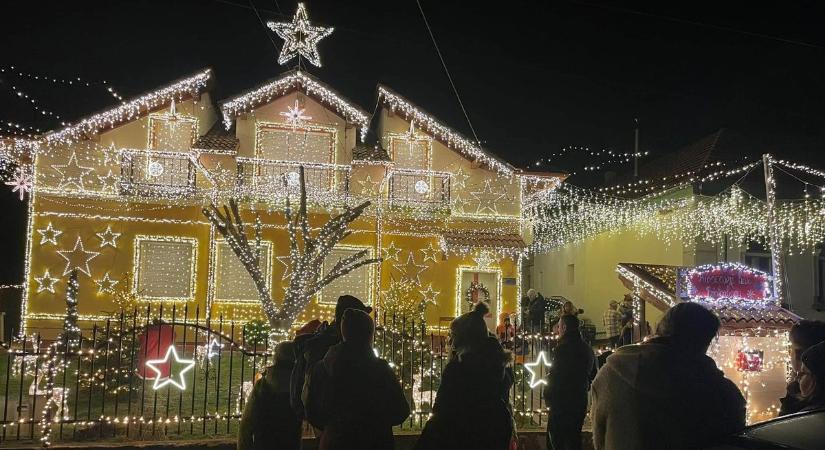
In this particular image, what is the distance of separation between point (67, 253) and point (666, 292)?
14604 mm

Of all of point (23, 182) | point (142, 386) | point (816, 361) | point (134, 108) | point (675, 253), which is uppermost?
point (134, 108)

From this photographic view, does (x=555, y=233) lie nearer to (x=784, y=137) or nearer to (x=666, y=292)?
(x=784, y=137)

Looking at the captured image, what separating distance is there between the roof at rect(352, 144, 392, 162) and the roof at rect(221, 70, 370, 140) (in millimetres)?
533

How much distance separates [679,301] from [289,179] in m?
11.2

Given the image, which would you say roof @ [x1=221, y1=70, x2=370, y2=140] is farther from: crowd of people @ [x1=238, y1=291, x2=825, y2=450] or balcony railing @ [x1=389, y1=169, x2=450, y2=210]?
crowd of people @ [x1=238, y1=291, x2=825, y2=450]

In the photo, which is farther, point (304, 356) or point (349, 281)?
point (349, 281)

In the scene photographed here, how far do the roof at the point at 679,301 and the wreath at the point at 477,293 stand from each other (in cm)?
720

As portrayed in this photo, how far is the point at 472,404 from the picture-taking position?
3838 millimetres

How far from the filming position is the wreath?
59.8ft

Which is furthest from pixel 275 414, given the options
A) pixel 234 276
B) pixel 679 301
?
pixel 234 276

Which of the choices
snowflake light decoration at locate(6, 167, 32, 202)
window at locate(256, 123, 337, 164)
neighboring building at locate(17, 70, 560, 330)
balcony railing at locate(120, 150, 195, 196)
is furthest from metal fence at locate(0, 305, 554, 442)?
window at locate(256, 123, 337, 164)

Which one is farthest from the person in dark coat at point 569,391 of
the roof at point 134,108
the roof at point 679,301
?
the roof at point 134,108

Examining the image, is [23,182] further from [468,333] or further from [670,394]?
[670,394]

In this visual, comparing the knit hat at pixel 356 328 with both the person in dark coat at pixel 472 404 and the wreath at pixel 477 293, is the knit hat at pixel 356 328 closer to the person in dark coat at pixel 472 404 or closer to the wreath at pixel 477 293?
the person in dark coat at pixel 472 404
